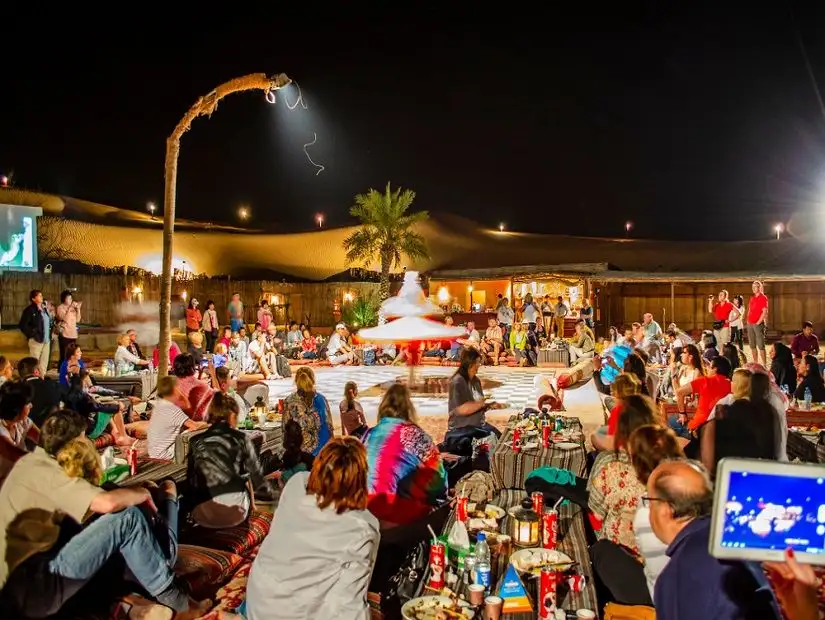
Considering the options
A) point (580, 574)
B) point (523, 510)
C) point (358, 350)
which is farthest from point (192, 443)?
point (358, 350)

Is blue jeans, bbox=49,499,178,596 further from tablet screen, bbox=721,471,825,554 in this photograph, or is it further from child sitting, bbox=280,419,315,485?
tablet screen, bbox=721,471,825,554

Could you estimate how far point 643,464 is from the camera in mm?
3693

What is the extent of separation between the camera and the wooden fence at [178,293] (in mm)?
26031

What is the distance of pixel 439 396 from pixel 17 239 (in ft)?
77.2

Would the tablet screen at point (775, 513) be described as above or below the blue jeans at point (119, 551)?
above

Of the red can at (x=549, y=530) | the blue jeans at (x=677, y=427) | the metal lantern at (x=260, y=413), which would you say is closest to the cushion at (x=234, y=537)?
the red can at (x=549, y=530)

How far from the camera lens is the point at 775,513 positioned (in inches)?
68.0

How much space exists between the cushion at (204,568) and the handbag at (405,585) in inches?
50.2

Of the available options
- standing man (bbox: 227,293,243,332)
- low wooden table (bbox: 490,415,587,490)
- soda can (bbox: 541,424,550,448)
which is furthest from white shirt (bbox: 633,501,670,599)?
standing man (bbox: 227,293,243,332)

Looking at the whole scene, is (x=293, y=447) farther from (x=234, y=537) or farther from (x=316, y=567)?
(x=316, y=567)

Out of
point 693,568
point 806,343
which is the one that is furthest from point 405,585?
point 806,343

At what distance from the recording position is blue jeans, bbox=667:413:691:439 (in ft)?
25.9

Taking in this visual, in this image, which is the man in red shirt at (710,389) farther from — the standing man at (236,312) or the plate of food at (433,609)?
the standing man at (236,312)

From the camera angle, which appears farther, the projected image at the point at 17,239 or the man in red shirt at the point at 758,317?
the projected image at the point at 17,239
